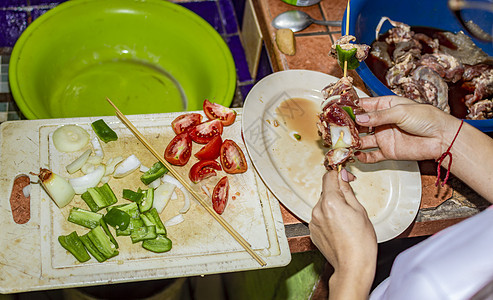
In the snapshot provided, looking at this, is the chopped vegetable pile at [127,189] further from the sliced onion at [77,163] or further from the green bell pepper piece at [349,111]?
the green bell pepper piece at [349,111]

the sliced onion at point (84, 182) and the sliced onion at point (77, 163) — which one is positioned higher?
the sliced onion at point (77, 163)

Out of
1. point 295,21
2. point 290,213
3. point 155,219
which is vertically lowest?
point 290,213

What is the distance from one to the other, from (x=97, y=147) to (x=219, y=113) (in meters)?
0.66

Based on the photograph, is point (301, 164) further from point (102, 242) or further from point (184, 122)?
point (102, 242)

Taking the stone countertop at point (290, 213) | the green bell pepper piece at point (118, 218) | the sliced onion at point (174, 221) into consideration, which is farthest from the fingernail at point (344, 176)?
the green bell pepper piece at point (118, 218)

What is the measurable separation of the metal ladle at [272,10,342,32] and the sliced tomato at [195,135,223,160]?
109 centimetres

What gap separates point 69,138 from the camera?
7.43 feet

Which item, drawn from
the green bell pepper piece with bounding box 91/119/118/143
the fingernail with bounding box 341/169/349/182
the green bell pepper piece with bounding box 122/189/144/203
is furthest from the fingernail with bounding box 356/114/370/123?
the green bell pepper piece with bounding box 91/119/118/143

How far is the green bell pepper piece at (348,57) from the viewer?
2119 millimetres

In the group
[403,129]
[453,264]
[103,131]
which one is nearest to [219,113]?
[103,131]

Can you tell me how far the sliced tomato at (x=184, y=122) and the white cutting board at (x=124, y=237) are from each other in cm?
6

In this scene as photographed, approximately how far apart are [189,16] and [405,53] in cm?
140

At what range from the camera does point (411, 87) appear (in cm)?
246

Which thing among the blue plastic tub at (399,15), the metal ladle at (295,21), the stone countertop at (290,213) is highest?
the blue plastic tub at (399,15)
